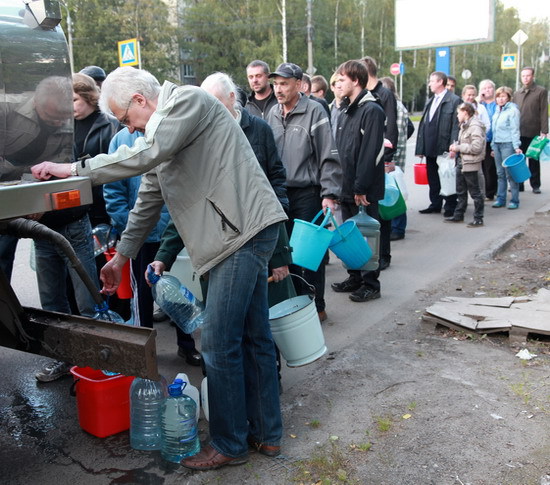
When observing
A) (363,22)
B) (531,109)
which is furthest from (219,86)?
(363,22)

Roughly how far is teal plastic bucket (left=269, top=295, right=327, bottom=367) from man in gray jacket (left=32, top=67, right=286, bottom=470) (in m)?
0.41

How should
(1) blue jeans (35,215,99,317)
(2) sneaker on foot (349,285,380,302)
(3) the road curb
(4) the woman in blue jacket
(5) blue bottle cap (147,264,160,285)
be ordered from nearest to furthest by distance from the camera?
(5) blue bottle cap (147,264,160,285)
(1) blue jeans (35,215,99,317)
(2) sneaker on foot (349,285,380,302)
(3) the road curb
(4) the woman in blue jacket

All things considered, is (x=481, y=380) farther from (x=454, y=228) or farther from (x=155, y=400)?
(x=454, y=228)

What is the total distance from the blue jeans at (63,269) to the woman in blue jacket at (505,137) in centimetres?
804

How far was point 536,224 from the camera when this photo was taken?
9289 mm

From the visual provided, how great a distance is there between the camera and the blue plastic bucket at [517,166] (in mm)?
10273

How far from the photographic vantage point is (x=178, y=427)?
10.9 ft

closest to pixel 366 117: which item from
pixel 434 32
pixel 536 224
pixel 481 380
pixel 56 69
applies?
pixel 481 380

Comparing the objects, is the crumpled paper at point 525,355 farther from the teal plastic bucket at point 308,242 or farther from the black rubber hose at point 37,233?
the black rubber hose at point 37,233

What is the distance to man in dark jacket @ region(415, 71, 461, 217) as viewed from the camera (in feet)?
31.4

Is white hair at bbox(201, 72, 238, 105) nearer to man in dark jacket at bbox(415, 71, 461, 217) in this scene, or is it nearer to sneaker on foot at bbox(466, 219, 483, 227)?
sneaker on foot at bbox(466, 219, 483, 227)

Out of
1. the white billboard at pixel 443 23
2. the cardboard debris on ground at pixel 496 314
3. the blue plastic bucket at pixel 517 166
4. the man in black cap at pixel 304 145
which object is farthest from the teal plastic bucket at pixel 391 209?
the white billboard at pixel 443 23

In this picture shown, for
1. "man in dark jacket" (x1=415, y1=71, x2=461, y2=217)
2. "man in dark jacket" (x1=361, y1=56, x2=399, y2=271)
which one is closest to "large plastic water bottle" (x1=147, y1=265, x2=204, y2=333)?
"man in dark jacket" (x1=361, y1=56, x2=399, y2=271)

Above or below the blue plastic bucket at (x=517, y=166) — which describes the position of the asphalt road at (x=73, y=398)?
below
